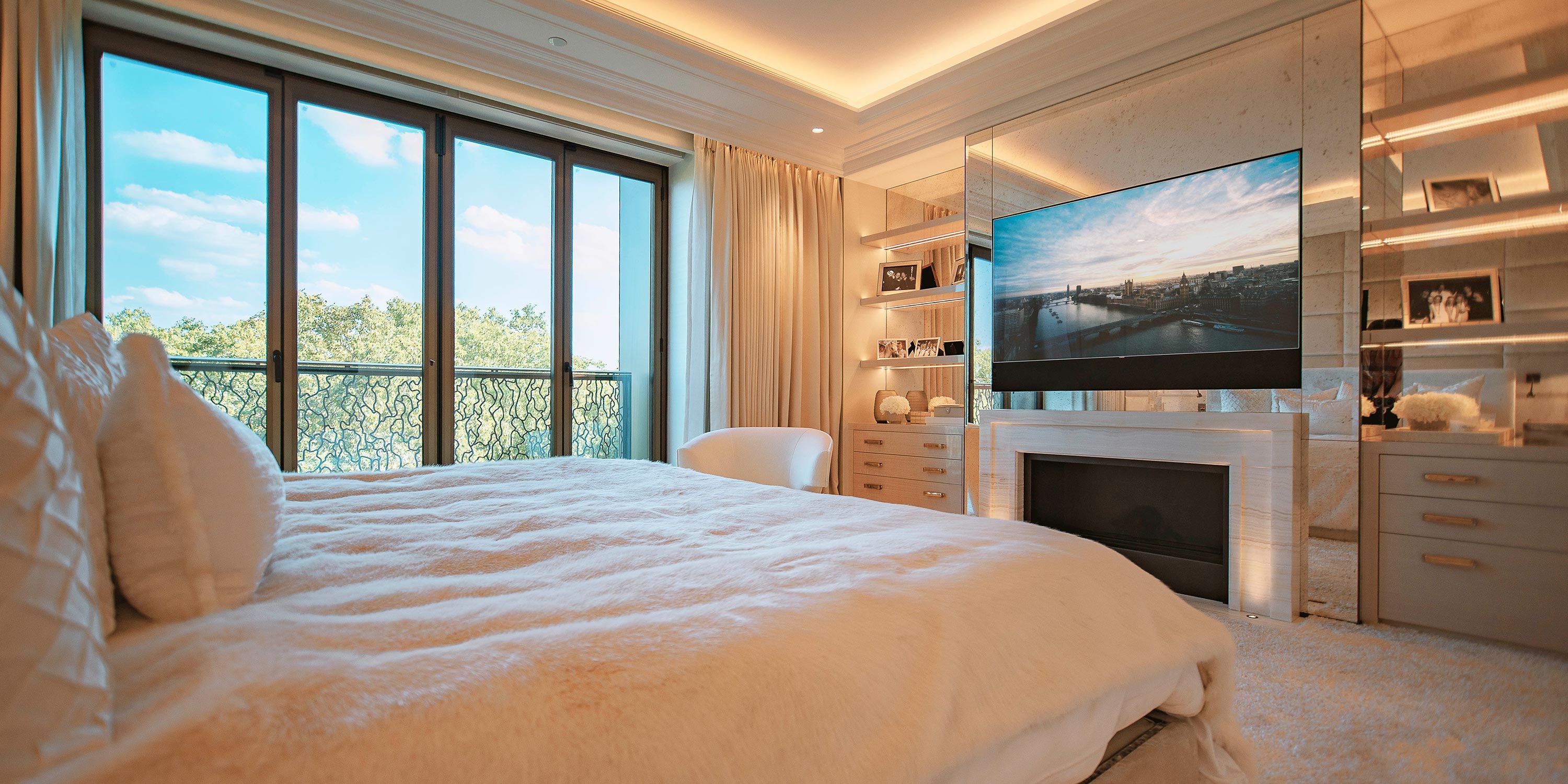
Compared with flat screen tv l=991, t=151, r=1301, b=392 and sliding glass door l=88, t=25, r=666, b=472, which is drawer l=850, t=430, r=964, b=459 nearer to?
flat screen tv l=991, t=151, r=1301, b=392

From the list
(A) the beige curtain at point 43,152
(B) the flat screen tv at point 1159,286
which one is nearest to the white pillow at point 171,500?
(A) the beige curtain at point 43,152

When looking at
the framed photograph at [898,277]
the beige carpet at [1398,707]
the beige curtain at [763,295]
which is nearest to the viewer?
the beige carpet at [1398,707]

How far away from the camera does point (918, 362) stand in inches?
181

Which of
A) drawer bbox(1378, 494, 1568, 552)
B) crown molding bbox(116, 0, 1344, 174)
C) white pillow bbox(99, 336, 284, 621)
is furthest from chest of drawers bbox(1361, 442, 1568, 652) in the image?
white pillow bbox(99, 336, 284, 621)

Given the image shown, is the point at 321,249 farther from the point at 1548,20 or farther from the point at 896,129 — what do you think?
the point at 1548,20

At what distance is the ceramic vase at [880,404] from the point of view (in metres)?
4.90

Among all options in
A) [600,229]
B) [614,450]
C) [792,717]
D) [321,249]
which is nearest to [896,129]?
[600,229]

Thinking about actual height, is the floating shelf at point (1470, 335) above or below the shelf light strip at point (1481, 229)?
below

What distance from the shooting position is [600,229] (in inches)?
169

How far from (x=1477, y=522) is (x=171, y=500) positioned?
3551mm

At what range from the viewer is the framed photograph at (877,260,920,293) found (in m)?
4.85

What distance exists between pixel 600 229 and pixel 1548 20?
14.3 ft

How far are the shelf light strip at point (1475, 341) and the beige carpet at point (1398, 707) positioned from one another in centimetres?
106

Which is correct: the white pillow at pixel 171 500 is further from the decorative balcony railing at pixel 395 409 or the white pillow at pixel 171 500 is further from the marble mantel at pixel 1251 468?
the marble mantel at pixel 1251 468
